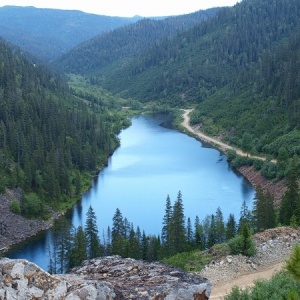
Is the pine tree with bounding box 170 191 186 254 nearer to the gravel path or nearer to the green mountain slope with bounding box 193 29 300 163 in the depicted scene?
the gravel path

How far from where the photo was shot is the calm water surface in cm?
6856

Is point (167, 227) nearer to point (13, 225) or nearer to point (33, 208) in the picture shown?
point (13, 225)

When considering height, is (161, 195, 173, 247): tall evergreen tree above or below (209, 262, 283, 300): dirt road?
below

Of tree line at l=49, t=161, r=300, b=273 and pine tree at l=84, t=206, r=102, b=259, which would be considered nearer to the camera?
tree line at l=49, t=161, r=300, b=273

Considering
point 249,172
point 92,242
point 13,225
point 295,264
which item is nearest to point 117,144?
point 249,172

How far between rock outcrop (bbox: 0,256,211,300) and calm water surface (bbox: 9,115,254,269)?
1677 inches

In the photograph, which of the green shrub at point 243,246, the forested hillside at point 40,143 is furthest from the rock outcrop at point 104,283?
the forested hillside at point 40,143

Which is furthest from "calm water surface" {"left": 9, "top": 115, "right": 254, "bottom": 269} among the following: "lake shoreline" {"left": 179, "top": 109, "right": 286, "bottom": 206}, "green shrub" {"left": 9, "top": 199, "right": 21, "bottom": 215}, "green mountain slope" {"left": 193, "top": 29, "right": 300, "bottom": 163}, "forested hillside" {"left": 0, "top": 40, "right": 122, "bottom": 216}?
"green mountain slope" {"left": 193, "top": 29, "right": 300, "bottom": 163}

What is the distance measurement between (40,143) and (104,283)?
81065mm

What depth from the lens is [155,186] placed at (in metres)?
84.9

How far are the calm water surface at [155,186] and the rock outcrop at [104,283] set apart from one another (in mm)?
42590

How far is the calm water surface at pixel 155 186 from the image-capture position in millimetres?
68562

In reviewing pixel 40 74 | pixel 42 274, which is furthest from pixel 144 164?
pixel 42 274

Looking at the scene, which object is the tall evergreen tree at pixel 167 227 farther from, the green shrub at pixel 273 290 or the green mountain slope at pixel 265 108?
the green mountain slope at pixel 265 108
